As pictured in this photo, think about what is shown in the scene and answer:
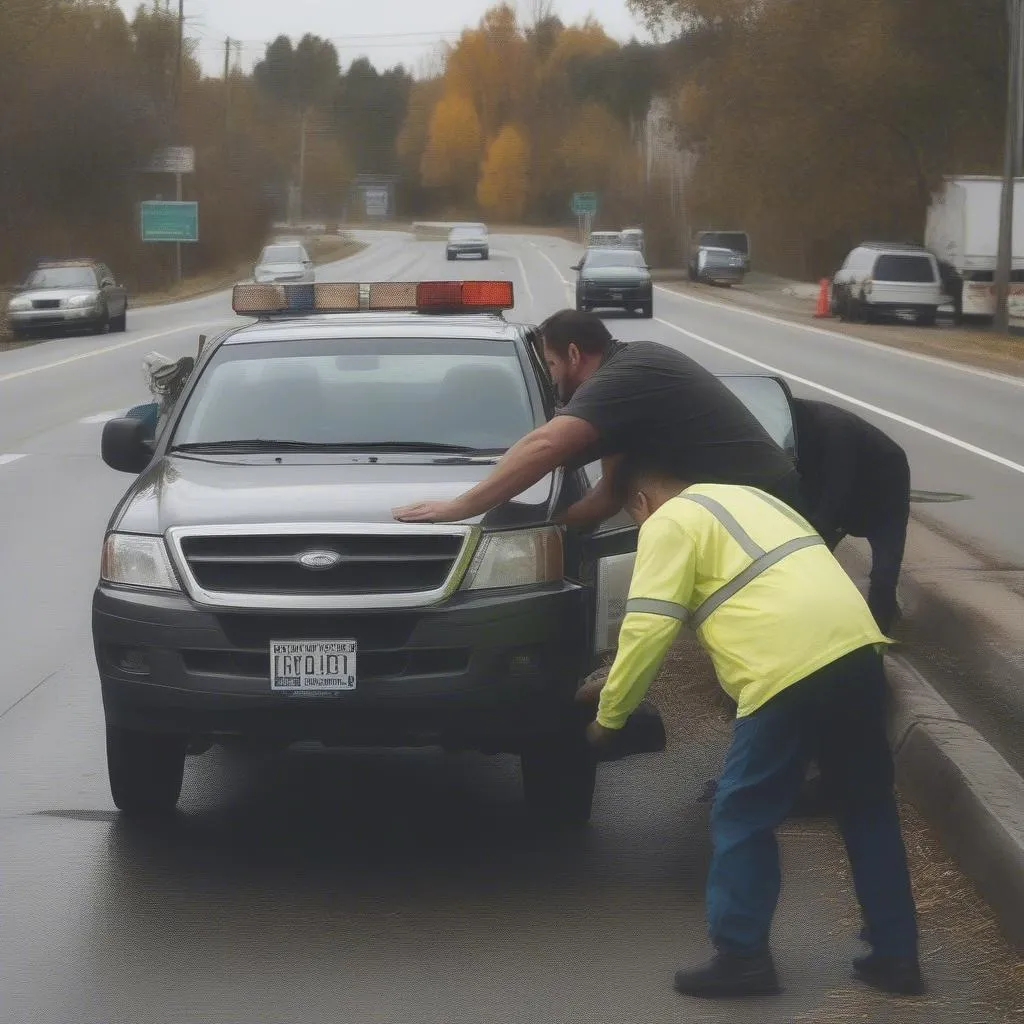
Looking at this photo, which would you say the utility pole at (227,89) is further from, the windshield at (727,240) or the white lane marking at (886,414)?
the white lane marking at (886,414)

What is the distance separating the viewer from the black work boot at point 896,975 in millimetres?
5027

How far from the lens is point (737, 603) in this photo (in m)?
4.84

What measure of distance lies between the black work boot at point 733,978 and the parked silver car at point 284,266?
57.3 m

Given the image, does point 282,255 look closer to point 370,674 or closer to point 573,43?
point 370,674

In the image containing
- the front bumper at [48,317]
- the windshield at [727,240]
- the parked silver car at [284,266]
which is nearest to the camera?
the front bumper at [48,317]

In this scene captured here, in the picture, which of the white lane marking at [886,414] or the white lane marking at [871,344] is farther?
the white lane marking at [871,344]

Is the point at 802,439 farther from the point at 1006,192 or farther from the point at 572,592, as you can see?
the point at 1006,192

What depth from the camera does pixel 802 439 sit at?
8281 mm

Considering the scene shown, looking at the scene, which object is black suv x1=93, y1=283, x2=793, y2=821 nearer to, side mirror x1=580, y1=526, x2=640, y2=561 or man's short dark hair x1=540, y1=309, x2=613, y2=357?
side mirror x1=580, y1=526, x2=640, y2=561

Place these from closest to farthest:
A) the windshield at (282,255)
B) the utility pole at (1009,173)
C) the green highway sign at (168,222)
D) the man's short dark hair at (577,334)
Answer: the man's short dark hair at (577,334) < the utility pole at (1009,173) < the windshield at (282,255) < the green highway sign at (168,222)

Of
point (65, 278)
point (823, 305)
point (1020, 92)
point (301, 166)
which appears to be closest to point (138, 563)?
point (65, 278)

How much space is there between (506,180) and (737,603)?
530 feet

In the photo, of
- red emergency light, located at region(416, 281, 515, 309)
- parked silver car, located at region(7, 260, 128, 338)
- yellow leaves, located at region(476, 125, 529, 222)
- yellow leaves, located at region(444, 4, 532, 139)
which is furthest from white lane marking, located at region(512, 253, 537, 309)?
yellow leaves, located at region(444, 4, 532, 139)

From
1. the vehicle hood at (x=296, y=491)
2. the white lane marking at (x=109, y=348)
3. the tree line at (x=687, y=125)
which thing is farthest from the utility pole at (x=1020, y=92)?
the vehicle hood at (x=296, y=491)
